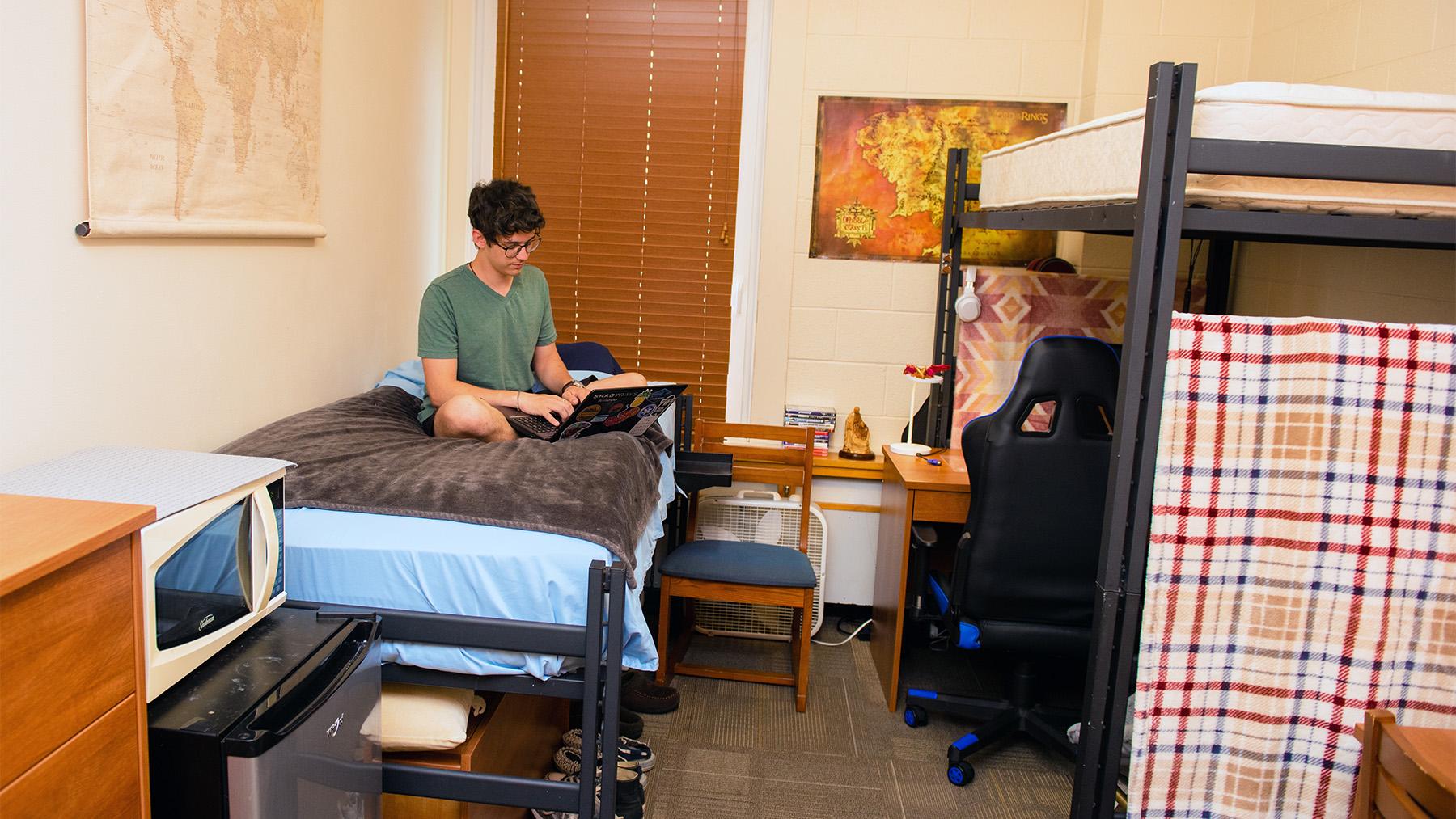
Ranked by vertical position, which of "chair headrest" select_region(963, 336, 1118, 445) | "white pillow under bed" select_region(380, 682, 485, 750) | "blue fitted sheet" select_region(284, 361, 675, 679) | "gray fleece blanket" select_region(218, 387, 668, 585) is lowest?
"white pillow under bed" select_region(380, 682, 485, 750)

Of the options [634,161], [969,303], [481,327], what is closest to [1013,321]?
[969,303]

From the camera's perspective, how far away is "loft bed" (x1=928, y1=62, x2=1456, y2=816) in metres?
1.74

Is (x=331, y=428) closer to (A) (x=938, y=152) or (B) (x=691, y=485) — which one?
(B) (x=691, y=485)

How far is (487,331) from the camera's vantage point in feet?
9.34

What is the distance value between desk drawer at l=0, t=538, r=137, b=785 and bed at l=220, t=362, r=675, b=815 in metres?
0.43

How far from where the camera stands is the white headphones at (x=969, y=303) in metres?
3.31

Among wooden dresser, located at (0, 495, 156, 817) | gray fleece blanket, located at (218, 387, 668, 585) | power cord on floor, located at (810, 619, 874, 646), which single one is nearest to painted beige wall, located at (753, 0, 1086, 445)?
power cord on floor, located at (810, 619, 874, 646)

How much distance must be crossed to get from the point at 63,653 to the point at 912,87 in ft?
10.1

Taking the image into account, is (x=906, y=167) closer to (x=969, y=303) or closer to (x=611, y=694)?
(x=969, y=303)

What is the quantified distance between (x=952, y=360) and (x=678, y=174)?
118 cm

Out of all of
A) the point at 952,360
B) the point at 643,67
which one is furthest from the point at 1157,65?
the point at 643,67

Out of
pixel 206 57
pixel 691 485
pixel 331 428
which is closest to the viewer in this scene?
pixel 206 57

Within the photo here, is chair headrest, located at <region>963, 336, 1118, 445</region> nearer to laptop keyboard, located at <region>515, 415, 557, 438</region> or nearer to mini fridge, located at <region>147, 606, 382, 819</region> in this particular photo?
laptop keyboard, located at <region>515, 415, 557, 438</region>

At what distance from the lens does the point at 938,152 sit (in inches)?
141
